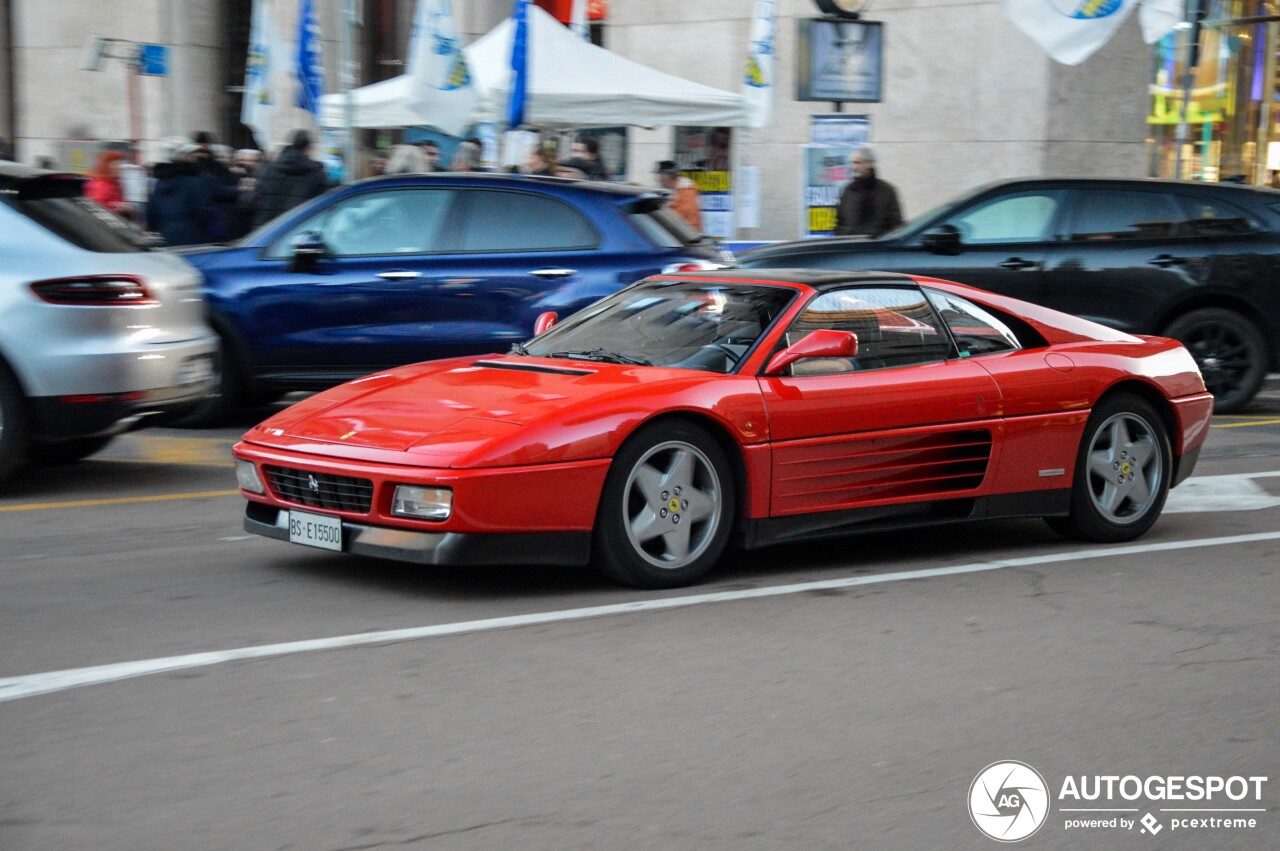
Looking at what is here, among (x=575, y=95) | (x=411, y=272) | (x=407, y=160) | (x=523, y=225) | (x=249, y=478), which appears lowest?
(x=249, y=478)

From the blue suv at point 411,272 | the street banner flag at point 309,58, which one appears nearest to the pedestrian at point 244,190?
the street banner flag at point 309,58

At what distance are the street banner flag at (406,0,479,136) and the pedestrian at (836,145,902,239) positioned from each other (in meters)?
3.84

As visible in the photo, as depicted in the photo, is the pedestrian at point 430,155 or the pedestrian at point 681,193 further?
the pedestrian at point 430,155

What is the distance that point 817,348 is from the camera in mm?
6582

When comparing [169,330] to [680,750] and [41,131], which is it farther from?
[41,131]

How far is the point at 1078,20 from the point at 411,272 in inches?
316

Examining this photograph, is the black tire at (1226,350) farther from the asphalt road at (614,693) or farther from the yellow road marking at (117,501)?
the yellow road marking at (117,501)

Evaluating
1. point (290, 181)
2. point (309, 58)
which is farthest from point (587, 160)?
point (290, 181)

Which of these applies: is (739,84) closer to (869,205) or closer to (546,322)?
(869,205)

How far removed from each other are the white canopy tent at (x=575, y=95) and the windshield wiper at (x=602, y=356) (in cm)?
1082

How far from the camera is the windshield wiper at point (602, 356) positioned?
6.80m

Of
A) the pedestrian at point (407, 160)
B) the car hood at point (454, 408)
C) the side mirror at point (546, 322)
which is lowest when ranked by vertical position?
the car hood at point (454, 408)

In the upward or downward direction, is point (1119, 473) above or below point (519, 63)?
below

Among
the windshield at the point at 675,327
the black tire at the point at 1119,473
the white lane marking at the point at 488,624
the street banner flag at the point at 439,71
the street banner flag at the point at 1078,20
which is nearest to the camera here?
the white lane marking at the point at 488,624
